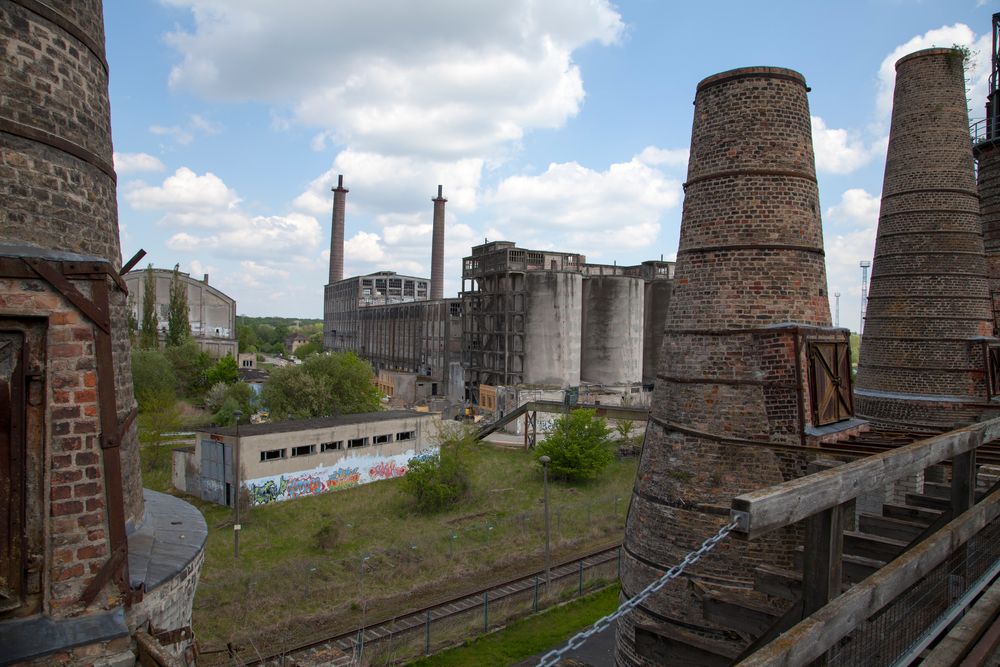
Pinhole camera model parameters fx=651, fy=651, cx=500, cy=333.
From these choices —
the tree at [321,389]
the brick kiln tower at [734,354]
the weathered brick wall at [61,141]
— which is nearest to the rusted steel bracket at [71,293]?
the weathered brick wall at [61,141]

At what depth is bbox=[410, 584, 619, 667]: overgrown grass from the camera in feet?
51.5

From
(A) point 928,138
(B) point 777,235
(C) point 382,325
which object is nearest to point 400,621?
(B) point 777,235

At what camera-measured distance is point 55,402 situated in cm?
557

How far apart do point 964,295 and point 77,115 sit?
56.5ft

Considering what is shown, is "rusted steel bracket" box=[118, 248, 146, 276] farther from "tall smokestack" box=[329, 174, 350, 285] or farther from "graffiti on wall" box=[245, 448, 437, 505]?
"tall smokestack" box=[329, 174, 350, 285]

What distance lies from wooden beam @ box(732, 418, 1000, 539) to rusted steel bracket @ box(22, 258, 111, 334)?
5431mm

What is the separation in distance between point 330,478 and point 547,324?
76.3 ft

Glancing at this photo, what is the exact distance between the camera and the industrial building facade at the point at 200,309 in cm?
6438

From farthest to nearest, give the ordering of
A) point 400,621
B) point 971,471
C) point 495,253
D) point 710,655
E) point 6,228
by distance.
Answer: point 495,253 < point 400,621 < point 710,655 < point 971,471 < point 6,228

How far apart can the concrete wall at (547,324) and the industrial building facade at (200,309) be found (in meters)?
31.8

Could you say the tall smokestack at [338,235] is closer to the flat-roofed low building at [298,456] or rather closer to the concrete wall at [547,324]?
the concrete wall at [547,324]

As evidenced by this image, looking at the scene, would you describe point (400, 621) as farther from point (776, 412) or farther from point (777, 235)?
point (777, 235)

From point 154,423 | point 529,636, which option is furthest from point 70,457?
point 154,423

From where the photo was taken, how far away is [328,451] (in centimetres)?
3053
